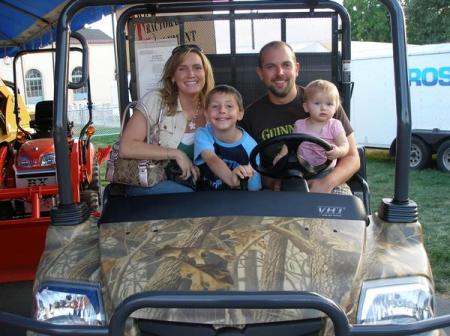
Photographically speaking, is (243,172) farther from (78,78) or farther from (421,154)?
(421,154)

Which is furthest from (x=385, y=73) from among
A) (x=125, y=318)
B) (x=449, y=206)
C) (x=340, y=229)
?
(x=125, y=318)

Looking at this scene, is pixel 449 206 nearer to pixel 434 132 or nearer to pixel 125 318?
pixel 434 132

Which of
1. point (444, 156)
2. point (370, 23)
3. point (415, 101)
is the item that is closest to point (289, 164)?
point (444, 156)

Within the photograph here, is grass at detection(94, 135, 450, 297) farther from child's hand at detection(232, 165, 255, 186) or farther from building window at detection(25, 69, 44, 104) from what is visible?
building window at detection(25, 69, 44, 104)

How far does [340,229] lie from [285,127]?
1211mm

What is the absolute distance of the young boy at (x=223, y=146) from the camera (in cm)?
274

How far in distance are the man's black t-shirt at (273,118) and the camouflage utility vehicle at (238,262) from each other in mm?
586

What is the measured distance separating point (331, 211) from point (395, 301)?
469mm

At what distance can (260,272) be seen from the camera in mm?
1983

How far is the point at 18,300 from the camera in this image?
4.50m

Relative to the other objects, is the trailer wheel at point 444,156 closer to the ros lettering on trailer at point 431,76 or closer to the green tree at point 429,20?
the ros lettering on trailer at point 431,76

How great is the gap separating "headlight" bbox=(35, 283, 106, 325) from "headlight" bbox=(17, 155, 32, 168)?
355 centimetres

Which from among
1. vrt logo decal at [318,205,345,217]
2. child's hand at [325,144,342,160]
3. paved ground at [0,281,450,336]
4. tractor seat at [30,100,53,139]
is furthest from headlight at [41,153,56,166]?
vrt logo decal at [318,205,345,217]

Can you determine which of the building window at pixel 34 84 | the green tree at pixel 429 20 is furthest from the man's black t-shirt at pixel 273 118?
the building window at pixel 34 84
